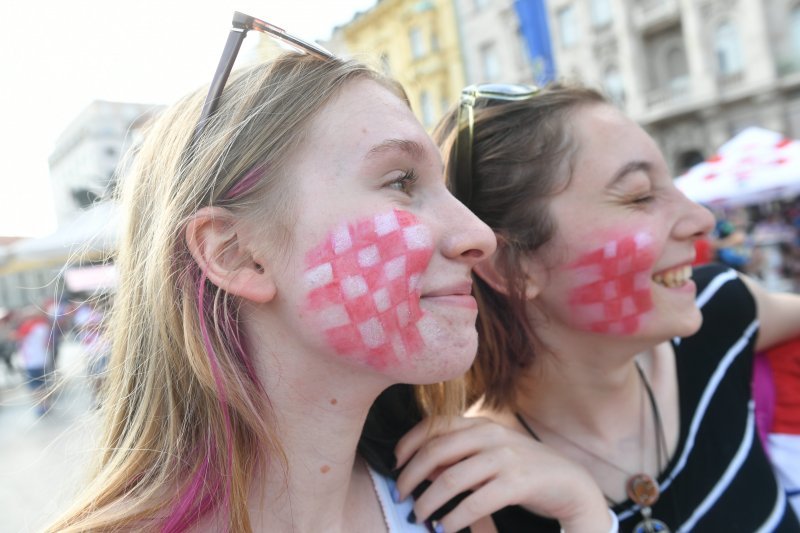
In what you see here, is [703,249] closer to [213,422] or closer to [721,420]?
[721,420]

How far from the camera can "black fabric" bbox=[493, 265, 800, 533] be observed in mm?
1475

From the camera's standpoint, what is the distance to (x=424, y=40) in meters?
23.0

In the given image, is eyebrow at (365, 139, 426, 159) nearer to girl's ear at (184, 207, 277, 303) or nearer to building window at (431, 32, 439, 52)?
girl's ear at (184, 207, 277, 303)

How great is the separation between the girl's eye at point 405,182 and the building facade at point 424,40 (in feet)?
71.8

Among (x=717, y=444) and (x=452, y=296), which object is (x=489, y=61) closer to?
(x=717, y=444)

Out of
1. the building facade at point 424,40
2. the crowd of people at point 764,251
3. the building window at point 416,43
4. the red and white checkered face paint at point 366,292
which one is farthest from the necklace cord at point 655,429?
the building window at point 416,43

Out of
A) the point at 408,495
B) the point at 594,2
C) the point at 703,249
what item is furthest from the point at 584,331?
the point at 594,2

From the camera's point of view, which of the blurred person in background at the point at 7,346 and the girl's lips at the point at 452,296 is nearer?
the girl's lips at the point at 452,296

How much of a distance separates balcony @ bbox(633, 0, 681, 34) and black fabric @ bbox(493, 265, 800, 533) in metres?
17.7

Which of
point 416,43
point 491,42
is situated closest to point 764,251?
point 491,42

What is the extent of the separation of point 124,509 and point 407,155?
0.85 m

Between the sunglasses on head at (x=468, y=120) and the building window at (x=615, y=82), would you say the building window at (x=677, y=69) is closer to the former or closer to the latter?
the building window at (x=615, y=82)

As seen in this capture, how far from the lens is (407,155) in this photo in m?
1.15

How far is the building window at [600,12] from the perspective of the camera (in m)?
17.9
